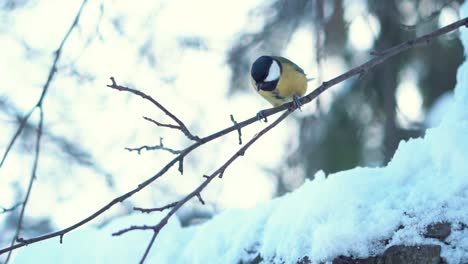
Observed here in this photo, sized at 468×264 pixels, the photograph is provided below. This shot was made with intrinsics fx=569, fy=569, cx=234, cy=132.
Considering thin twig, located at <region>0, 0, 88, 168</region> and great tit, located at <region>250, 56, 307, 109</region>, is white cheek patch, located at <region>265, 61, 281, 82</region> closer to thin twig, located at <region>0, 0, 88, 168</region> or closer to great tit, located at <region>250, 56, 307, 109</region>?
great tit, located at <region>250, 56, 307, 109</region>

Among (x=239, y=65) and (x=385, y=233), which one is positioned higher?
(x=239, y=65)

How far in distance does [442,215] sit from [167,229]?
1.07 meters

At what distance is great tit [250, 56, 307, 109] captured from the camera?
230 cm

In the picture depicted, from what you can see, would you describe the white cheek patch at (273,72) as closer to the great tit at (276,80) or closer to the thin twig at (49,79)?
the great tit at (276,80)

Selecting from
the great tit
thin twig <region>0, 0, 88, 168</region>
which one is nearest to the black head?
the great tit

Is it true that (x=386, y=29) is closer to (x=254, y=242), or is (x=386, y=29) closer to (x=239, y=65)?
(x=239, y=65)

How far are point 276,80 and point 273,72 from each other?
1.8 inches

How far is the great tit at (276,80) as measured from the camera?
2297mm

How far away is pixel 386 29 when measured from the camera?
3420mm

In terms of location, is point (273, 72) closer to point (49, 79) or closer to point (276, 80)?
point (276, 80)

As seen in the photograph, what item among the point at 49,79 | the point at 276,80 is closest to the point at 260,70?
the point at 276,80

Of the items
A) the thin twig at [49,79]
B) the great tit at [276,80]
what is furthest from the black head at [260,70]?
the thin twig at [49,79]

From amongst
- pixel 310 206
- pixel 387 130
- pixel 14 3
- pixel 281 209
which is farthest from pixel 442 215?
pixel 14 3

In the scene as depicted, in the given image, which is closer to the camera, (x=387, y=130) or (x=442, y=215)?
(x=442, y=215)
